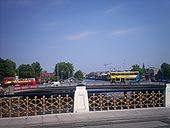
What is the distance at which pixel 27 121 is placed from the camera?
548 inches

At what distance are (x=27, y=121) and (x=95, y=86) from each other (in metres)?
58.4

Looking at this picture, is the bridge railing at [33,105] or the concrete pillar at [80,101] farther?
the concrete pillar at [80,101]

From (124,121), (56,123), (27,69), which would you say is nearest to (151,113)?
(124,121)

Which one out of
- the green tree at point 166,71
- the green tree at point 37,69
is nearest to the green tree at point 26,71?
the green tree at point 37,69

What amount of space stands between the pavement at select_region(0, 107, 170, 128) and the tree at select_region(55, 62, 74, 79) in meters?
146

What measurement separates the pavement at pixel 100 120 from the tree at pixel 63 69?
146 meters

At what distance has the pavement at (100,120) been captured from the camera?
1241 cm

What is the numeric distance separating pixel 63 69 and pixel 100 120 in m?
151

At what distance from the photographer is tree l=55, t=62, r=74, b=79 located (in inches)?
6417

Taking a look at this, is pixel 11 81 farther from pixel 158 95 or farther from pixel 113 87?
pixel 158 95

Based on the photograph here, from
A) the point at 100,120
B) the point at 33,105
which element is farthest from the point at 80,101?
the point at 33,105

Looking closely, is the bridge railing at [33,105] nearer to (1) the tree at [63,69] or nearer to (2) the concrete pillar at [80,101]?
(2) the concrete pillar at [80,101]

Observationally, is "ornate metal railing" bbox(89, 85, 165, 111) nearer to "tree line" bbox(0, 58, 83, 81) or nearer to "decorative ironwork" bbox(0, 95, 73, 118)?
"decorative ironwork" bbox(0, 95, 73, 118)

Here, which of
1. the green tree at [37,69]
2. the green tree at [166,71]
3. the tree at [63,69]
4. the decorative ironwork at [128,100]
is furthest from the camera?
the tree at [63,69]
